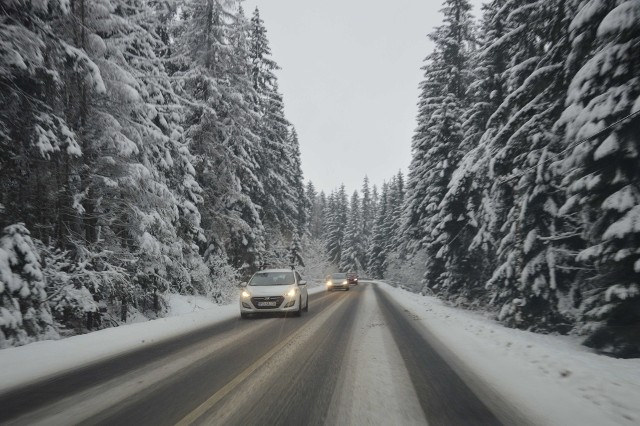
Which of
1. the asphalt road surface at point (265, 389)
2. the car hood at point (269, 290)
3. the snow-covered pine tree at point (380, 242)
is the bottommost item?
the asphalt road surface at point (265, 389)

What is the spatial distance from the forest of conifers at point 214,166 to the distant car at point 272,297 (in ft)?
8.98

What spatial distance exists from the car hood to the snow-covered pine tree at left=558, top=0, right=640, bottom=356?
26.7ft

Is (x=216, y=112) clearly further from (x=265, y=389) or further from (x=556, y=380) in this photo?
→ (x=556, y=380)

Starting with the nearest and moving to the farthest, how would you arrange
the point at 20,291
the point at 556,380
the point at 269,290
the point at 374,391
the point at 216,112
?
1. the point at 374,391
2. the point at 556,380
3. the point at 20,291
4. the point at 269,290
5. the point at 216,112

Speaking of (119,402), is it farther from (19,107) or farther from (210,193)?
(210,193)

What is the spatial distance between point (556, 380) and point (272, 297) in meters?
8.64

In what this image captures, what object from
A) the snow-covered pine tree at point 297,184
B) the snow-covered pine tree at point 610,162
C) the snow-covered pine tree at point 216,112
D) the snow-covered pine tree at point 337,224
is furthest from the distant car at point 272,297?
the snow-covered pine tree at point 337,224

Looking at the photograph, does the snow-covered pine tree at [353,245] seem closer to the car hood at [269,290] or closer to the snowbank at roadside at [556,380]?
the car hood at [269,290]

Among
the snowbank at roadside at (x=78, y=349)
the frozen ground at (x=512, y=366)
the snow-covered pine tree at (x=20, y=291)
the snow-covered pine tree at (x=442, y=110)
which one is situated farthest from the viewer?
→ the snow-covered pine tree at (x=442, y=110)

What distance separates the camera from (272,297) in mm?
12539

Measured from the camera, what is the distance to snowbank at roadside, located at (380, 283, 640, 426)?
4094 mm

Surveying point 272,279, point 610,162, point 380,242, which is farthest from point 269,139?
point 380,242

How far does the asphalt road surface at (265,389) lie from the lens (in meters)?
4.04

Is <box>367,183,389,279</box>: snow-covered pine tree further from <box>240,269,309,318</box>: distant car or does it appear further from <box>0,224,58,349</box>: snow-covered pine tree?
<box>0,224,58,349</box>: snow-covered pine tree
